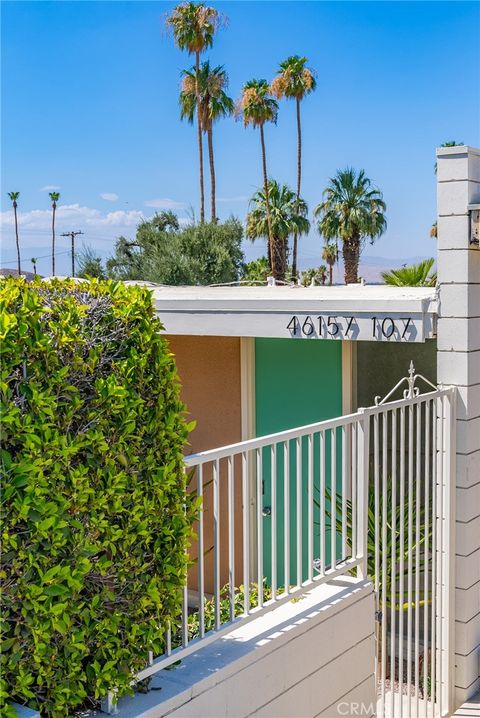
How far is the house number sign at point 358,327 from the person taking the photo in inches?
189

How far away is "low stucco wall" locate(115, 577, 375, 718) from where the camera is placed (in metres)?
2.87

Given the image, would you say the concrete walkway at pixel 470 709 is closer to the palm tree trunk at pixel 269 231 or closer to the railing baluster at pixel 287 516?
the railing baluster at pixel 287 516

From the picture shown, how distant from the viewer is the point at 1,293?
2.36 meters

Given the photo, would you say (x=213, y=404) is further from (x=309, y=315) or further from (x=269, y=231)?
(x=269, y=231)

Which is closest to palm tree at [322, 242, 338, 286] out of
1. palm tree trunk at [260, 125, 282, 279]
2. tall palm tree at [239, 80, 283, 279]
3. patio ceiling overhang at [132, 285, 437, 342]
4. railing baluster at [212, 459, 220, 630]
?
palm tree trunk at [260, 125, 282, 279]

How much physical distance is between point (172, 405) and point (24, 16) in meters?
47.7

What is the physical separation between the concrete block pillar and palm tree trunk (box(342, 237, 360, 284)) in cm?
2990

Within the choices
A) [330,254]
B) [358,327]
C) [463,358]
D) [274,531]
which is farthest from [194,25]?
[274,531]

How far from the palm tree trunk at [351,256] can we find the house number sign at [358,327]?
29463 mm

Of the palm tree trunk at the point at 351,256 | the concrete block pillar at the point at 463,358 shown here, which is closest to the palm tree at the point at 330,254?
the palm tree trunk at the point at 351,256

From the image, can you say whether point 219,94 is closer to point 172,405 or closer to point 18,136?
point 18,136

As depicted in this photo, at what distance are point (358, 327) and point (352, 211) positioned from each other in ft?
100

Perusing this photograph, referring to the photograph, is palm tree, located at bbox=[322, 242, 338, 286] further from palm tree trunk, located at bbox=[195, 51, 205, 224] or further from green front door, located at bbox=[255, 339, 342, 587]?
green front door, located at bbox=[255, 339, 342, 587]

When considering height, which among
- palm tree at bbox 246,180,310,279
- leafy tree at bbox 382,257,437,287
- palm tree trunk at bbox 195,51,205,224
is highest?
palm tree trunk at bbox 195,51,205,224
